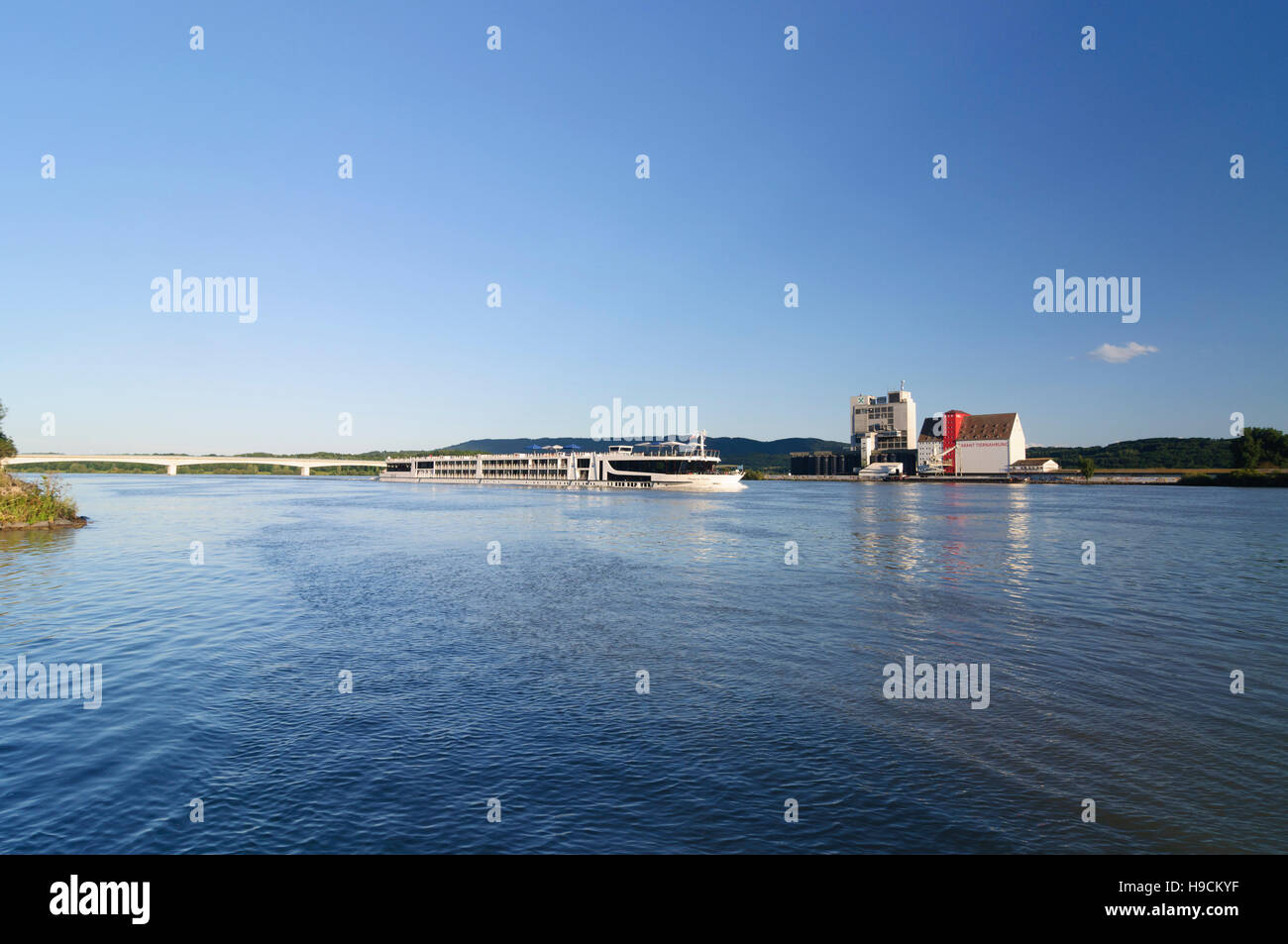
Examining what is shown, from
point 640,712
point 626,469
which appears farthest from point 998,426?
point 640,712

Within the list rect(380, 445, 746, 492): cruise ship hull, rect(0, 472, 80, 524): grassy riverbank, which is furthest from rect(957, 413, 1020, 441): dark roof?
rect(0, 472, 80, 524): grassy riverbank

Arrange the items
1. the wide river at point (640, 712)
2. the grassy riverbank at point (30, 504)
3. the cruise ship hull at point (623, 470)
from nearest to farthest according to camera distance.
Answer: the wide river at point (640, 712), the grassy riverbank at point (30, 504), the cruise ship hull at point (623, 470)

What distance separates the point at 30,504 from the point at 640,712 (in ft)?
218

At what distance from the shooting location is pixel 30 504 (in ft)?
183

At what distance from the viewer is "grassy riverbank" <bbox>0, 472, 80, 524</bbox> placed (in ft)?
176

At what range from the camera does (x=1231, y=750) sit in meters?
13.6

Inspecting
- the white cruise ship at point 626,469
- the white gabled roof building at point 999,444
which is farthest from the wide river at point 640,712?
the white gabled roof building at point 999,444

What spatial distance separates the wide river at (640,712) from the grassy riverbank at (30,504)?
70.1ft

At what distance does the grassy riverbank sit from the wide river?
2136 centimetres

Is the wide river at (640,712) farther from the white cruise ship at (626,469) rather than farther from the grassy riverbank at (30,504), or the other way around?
the white cruise ship at (626,469)

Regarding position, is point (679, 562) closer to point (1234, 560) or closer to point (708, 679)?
point (708, 679)

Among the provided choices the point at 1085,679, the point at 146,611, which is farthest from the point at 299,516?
the point at 1085,679

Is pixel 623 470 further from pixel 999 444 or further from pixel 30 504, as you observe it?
pixel 30 504

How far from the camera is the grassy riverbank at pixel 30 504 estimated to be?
53719 mm
